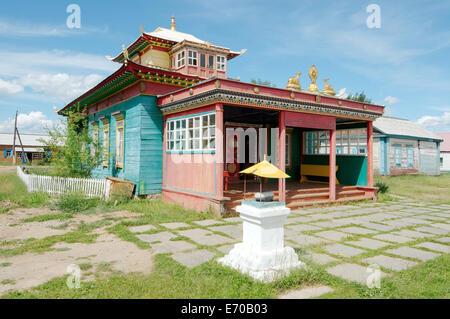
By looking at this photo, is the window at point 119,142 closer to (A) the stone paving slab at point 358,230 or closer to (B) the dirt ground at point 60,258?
(B) the dirt ground at point 60,258

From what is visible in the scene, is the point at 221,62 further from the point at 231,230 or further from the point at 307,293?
the point at 307,293

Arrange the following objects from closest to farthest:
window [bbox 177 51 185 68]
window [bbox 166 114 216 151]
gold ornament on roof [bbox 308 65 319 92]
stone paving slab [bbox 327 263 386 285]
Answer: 1. stone paving slab [bbox 327 263 386 285]
2. window [bbox 166 114 216 151]
3. gold ornament on roof [bbox 308 65 319 92]
4. window [bbox 177 51 185 68]

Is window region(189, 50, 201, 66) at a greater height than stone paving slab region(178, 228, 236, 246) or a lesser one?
greater

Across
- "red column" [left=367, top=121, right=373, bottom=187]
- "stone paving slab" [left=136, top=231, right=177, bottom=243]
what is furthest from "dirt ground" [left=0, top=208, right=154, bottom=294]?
"red column" [left=367, top=121, right=373, bottom=187]

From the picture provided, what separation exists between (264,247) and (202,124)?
17.5 ft

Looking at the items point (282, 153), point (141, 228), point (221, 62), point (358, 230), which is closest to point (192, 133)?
point (282, 153)

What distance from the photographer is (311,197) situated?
10.5 m

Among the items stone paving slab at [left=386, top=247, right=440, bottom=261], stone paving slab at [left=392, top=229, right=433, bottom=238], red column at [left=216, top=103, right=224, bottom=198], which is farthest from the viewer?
red column at [left=216, top=103, right=224, bottom=198]

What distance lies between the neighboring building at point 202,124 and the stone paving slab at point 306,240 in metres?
2.52

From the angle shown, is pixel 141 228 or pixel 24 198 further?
pixel 24 198

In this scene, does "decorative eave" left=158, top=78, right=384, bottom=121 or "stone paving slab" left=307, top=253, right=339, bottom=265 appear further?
"decorative eave" left=158, top=78, right=384, bottom=121

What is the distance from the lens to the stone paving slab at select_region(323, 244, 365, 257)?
5152mm

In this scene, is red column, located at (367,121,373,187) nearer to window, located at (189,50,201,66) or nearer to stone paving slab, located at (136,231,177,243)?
window, located at (189,50,201,66)

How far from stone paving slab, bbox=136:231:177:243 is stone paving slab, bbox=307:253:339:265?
2713mm
